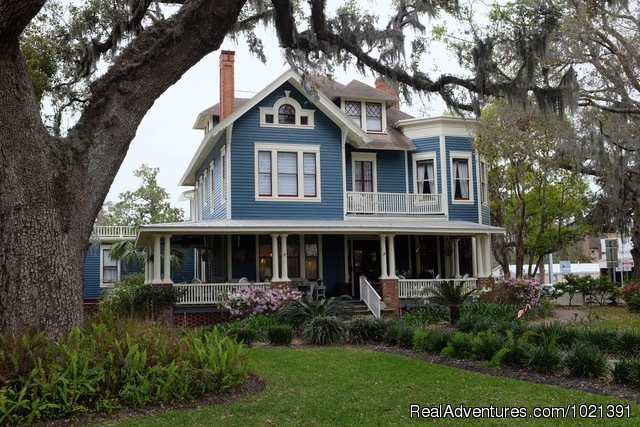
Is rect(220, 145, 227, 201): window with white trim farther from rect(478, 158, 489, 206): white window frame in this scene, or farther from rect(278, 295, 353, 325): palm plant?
rect(478, 158, 489, 206): white window frame

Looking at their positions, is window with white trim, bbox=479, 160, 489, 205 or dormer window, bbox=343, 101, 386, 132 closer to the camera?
dormer window, bbox=343, 101, 386, 132

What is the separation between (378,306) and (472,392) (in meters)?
10.5

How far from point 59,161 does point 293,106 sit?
523 inches

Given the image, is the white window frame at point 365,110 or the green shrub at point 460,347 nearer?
the green shrub at point 460,347

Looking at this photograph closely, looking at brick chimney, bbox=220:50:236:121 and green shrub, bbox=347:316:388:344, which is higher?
brick chimney, bbox=220:50:236:121

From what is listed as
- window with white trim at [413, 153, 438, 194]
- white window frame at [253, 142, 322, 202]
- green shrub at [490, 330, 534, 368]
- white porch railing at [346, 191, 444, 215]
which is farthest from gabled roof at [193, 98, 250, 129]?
green shrub at [490, 330, 534, 368]

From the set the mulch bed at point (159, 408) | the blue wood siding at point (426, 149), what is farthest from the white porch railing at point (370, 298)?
the mulch bed at point (159, 408)

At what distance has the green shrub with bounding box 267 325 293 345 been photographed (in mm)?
13007

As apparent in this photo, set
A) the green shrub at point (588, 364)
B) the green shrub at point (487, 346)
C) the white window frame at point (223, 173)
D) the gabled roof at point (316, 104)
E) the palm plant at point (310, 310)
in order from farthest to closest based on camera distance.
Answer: the white window frame at point (223, 173) → the gabled roof at point (316, 104) → the palm plant at point (310, 310) → the green shrub at point (487, 346) → the green shrub at point (588, 364)

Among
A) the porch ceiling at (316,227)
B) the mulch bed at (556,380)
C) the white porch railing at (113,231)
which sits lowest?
the mulch bed at (556,380)

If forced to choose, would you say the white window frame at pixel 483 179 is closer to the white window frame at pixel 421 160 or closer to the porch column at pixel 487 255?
the white window frame at pixel 421 160

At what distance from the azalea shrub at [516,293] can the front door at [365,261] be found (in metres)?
4.23

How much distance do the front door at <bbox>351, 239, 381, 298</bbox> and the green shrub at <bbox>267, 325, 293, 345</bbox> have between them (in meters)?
8.94

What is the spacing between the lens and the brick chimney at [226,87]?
21984 mm
